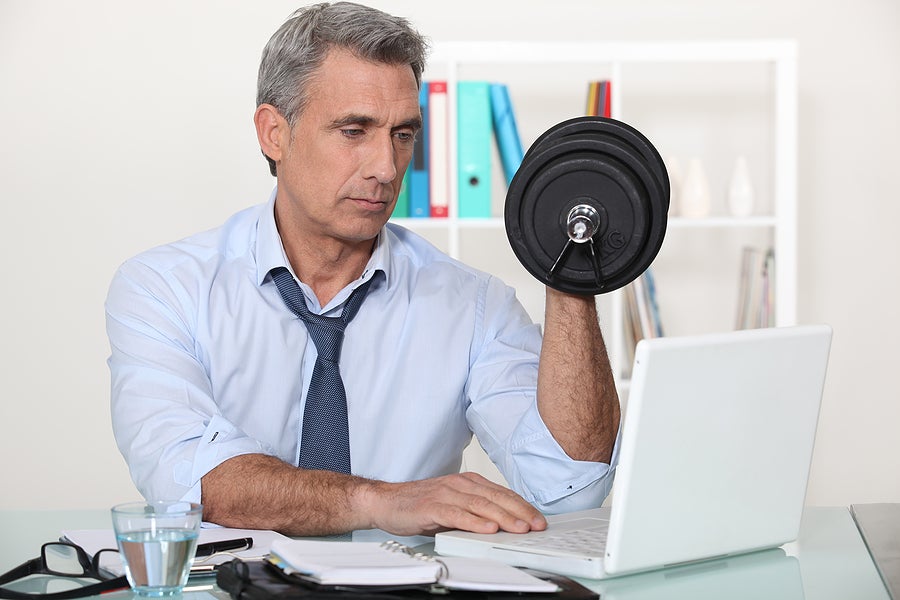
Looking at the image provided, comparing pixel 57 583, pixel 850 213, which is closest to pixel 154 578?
pixel 57 583

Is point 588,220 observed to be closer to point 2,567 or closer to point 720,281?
point 2,567

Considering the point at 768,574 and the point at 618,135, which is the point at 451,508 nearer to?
the point at 768,574

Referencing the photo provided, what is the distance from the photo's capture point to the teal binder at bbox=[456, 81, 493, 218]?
3.13 m

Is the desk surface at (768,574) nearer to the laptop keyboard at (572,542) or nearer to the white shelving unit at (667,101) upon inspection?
the laptop keyboard at (572,542)

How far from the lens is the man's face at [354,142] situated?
1865 mm

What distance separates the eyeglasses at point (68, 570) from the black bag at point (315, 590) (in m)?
0.13

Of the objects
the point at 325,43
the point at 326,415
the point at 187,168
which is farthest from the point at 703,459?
the point at 187,168

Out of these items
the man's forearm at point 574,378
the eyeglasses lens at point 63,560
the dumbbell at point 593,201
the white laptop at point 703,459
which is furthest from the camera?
the man's forearm at point 574,378

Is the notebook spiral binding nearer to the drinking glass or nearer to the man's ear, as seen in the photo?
the drinking glass

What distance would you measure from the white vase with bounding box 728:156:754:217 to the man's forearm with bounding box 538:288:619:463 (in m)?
1.75

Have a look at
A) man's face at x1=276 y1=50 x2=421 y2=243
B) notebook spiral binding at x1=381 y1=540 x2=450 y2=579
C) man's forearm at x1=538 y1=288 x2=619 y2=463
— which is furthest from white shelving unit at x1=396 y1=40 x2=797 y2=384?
notebook spiral binding at x1=381 y1=540 x2=450 y2=579

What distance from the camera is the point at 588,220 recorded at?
4.58 feet

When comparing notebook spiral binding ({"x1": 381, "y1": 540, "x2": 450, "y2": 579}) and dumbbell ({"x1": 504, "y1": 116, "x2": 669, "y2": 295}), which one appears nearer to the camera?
notebook spiral binding ({"x1": 381, "y1": 540, "x2": 450, "y2": 579})

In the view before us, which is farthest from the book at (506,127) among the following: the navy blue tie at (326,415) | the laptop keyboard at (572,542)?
the laptop keyboard at (572,542)
